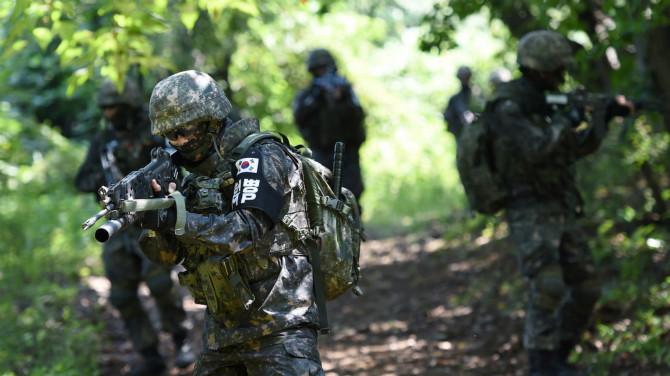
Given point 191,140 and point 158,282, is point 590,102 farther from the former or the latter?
point 158,282

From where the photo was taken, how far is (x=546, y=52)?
5.74 m

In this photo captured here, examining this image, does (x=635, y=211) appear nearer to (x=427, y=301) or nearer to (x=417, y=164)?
(x=427, y=301)

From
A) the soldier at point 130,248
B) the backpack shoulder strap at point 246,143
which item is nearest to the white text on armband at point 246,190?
the backpack shoulder strap at point 246,143

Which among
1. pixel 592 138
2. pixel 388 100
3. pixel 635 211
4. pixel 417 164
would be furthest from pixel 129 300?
pixel 417 164

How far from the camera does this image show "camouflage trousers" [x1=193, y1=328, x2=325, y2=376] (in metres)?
3.52

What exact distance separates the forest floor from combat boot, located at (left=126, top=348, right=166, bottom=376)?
150 millimetres

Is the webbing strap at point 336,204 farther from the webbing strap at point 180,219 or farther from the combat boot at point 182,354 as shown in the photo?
the combat boot at point 182,354

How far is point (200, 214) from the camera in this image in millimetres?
3480

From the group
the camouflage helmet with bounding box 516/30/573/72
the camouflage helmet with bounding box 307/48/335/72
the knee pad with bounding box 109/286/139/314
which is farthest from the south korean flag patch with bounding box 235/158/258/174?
the camouflage helmet with bounding box 307/48/335/72

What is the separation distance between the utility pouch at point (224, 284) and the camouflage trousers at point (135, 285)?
133 inches

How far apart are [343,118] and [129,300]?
3515 mm

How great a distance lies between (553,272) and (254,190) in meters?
2.95

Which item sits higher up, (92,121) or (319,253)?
(92,121)

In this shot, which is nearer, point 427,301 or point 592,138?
point 592,138
